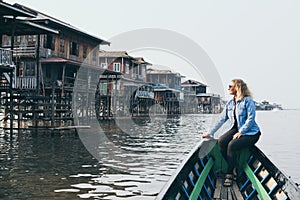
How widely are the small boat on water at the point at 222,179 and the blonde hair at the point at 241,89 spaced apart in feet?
3.55

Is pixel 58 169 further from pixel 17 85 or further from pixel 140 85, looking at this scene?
pixel 140 85

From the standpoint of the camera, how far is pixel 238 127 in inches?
263

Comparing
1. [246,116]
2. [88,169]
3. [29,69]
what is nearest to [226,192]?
[246,116]

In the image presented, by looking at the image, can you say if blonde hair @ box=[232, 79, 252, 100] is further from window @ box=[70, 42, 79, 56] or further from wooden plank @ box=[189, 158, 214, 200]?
window @ box=[70, 42, 79, 56]

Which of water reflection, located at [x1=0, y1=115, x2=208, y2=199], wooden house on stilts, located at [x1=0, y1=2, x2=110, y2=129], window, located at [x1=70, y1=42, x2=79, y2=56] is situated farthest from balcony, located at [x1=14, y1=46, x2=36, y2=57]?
water reflection, located at [x1=0, y1=115, x2=208, y2=199]

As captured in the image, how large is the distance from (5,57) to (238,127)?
13217 millimetres

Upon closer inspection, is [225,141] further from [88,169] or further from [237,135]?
[88,169]

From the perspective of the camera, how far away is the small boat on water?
4665 mm

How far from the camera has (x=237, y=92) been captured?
6594 millimetres

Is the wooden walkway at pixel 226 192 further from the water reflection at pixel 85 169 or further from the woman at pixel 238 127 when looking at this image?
the water reflection at pixel 85 169

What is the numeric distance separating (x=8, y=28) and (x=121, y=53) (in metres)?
26.3

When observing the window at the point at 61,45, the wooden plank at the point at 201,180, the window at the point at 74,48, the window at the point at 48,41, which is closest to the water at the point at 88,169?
the wooden plank at the point at 201,180

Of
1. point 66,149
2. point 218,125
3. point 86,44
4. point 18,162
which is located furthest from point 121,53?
point 218,125

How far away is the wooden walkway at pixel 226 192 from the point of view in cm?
611
